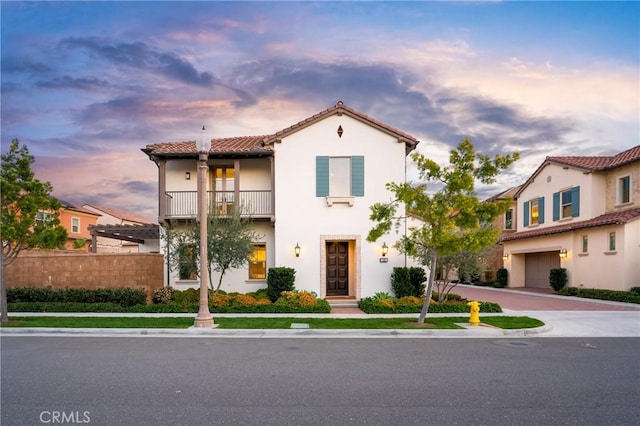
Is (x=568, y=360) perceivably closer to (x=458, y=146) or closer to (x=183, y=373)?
(x=458, y=146)

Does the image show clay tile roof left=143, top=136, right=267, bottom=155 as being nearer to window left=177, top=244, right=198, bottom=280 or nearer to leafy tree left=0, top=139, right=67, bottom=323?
window left=177, top=244, right=198, bottom=280

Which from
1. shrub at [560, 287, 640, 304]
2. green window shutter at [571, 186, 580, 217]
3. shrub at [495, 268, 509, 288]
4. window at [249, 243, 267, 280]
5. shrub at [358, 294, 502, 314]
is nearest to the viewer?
shrub at [358, 294, 502, 314]

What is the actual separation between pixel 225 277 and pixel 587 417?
1439 centimetres

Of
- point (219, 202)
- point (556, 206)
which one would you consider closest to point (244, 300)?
point (219, 202)

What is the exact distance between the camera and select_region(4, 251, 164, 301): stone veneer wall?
1617 centimetres

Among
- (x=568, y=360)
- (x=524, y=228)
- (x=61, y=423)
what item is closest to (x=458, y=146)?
(x=568, y=360)

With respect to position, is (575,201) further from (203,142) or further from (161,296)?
(161,296)

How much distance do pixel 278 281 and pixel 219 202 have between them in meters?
4.41

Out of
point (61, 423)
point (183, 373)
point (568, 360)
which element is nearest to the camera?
point (61, 423)

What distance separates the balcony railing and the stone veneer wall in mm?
2197

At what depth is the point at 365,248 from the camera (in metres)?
16.9

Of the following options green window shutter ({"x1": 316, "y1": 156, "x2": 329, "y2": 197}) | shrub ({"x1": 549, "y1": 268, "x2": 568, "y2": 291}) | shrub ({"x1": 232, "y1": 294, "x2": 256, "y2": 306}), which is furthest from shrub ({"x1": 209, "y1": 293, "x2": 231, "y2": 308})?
shrub ({"x1": 549, "y1": 268, "x2": 568, "y2": 291})

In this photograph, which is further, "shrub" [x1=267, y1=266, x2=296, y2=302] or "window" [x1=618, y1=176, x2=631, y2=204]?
"window" [x1=618, y1=176, x2=631, y2=204]

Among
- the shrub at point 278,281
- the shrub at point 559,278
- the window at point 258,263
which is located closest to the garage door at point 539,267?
the shrub at point 559,278
